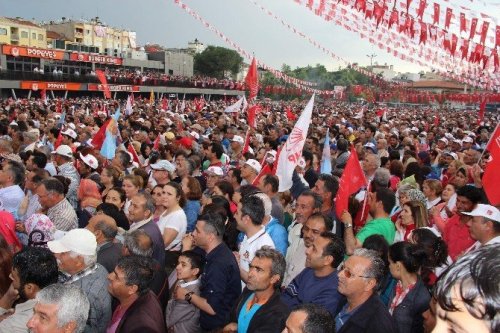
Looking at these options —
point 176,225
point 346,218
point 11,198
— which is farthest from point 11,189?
point 346,218

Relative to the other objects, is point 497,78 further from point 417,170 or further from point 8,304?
point 8,304

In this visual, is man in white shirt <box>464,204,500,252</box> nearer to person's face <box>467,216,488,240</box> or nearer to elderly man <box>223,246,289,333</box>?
person's face <box>467,216,488,240</box>

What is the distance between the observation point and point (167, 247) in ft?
17.7

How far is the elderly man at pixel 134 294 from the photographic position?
3.40m

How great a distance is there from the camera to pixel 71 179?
7.20 meters

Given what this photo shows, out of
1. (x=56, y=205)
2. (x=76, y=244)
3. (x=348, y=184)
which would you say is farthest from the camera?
(x=348, y=184)

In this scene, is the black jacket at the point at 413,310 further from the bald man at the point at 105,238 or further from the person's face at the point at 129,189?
the person's face at the point at 129,189

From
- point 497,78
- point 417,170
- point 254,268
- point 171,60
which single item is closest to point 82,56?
point 171,60

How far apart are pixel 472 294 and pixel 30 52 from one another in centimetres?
4937

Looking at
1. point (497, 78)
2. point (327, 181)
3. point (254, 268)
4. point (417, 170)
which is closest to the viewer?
point (254, 268)

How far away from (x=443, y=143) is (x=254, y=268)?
10.1m

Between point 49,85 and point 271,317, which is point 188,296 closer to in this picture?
point 271,317

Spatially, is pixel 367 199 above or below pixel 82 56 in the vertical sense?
below

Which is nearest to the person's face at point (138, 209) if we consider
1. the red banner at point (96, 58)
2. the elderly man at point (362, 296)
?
the elderly man at point (362, 296)
